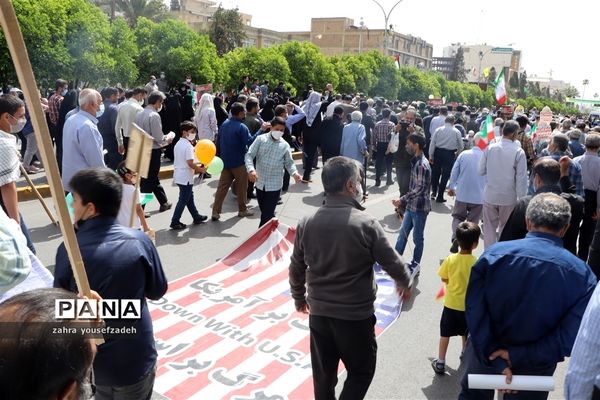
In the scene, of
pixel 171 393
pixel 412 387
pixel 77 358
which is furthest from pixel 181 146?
pixel 77 358

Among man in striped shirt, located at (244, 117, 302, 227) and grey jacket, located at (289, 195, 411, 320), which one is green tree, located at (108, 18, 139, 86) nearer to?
man in striped shirt, located at (244, 117, 302, 227)

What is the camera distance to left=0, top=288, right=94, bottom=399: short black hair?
121cm

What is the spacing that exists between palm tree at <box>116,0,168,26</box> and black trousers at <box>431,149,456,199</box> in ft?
148

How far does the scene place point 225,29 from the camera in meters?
52.2

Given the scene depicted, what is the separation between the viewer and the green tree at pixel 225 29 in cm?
5225

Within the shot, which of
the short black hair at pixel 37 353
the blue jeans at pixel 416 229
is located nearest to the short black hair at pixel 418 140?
the blue jeans at pixel 416 229

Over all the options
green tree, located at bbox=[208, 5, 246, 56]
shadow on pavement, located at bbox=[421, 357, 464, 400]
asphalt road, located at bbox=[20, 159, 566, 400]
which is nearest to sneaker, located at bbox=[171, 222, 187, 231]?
asphalt road, located at bbox=[20, 159, 566, 400]

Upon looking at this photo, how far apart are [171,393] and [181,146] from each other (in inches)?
181

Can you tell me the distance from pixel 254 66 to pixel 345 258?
1055 inches

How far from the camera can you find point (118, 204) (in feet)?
8.56

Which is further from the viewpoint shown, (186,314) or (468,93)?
(468,93)

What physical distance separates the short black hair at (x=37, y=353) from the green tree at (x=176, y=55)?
25.5 meters

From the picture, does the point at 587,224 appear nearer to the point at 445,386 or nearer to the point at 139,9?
the point at 445,386

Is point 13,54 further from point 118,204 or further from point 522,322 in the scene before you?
point 522,322
